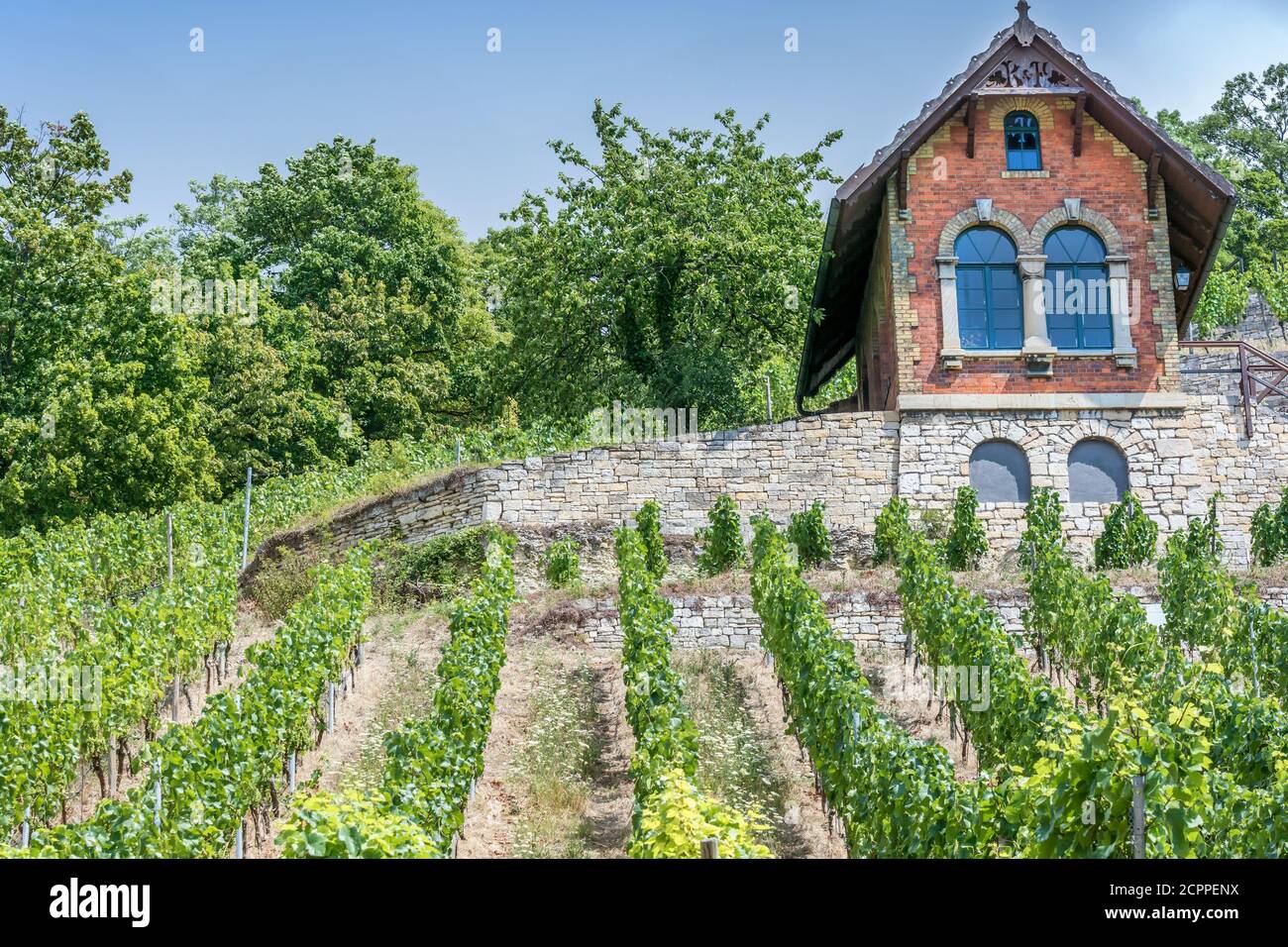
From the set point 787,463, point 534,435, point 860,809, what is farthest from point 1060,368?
point 860,809

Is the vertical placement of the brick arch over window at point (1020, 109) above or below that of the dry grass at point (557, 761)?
above

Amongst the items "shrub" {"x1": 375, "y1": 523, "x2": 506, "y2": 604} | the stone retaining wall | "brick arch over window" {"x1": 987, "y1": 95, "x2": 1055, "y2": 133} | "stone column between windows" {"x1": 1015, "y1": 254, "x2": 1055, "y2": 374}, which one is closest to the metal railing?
"stone column between windows" {"x1": 1015, "y1": 254, "x2": 1055, "y2": 374}

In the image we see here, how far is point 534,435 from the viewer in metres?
26.6

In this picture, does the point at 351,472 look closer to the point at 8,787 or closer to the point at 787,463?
the point at 787,463

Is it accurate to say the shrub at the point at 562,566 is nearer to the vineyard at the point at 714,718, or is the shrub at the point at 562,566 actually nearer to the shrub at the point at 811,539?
the vineyard at the point at 714,718

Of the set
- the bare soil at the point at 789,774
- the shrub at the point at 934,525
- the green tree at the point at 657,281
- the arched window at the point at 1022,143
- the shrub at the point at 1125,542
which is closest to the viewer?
the bare soil at the point at 789,774

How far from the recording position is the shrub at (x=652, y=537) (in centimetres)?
2056

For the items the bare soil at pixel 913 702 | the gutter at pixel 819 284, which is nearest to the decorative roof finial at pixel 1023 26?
the gutter at pixel 819 284

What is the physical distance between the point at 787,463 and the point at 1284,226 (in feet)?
92.5

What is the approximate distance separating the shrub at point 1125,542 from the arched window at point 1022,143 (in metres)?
5.07

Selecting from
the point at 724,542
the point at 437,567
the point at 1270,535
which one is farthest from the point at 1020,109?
the point at 437,567

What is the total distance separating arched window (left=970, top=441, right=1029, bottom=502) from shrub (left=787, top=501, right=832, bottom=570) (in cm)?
245

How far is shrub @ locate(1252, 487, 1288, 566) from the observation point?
20797 mm

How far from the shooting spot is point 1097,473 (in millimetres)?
21969
